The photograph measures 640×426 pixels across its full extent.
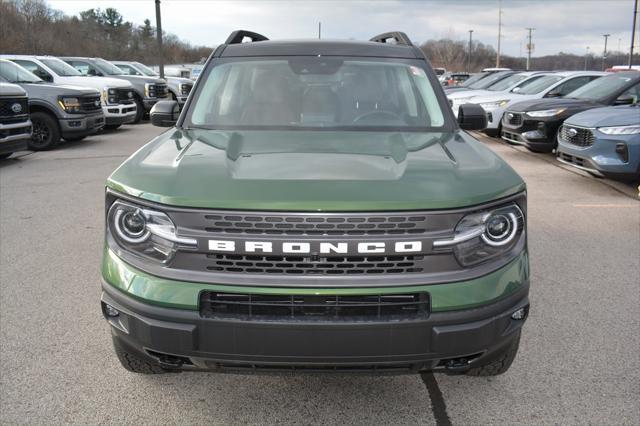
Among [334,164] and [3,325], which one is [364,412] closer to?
[334,164]

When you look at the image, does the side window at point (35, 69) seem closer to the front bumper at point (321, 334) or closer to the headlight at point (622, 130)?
the headlight at point (622, 130)

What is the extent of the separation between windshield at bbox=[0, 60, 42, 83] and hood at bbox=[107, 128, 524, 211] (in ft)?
35.6

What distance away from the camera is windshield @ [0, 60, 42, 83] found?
1192 centimetres

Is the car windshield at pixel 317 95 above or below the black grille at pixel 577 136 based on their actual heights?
above

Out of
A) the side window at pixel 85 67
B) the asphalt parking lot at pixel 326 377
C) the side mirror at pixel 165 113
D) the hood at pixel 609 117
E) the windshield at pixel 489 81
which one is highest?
the side window at pixel 85 67

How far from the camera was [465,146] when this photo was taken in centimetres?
298

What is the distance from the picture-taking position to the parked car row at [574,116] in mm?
7562

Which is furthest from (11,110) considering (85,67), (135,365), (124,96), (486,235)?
(486,235)

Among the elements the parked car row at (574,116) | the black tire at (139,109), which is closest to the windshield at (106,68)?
the black tire at (139,109)

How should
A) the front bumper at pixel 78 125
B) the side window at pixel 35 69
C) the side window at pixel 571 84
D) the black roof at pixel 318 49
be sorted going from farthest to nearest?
the side window at pixel 35 69 < the side window at pixel 571 84 < the front bumper at pixel 78 125 < the black roof at pixel 318 49

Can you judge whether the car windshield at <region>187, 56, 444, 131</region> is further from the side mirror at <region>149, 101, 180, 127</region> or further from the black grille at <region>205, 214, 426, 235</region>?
the black grille at <region>205, 214, 426, 235</region>

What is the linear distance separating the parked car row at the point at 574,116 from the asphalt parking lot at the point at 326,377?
93.4 inches

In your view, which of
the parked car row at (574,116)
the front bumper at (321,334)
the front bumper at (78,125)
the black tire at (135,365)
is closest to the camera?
the front bumper at (321,334)

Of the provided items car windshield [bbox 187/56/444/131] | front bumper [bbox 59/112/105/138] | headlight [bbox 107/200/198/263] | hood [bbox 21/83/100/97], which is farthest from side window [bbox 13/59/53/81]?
headlight [bbox 107/200/198/263]
